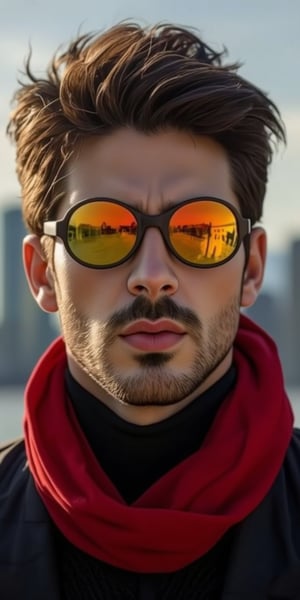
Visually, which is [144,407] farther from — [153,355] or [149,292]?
[149,292]

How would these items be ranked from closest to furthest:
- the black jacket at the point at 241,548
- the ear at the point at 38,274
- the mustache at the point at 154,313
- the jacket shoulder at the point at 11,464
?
the black jacket at the point at 241,548
the mustache at the point at 154,313
the jacket shoulder at the point at 11,464
the ear at the point at 38,274

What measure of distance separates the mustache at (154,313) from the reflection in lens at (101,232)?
0.52 ft

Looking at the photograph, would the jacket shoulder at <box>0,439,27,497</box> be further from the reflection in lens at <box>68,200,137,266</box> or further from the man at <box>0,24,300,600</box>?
the reflection in lens at <box>68,200,137,266</box>

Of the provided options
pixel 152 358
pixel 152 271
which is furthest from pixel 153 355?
pixel 152 271

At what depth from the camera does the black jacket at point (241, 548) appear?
3.48m

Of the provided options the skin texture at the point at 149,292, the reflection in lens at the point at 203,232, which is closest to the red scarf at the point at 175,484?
the skin texture at the point at 149,292

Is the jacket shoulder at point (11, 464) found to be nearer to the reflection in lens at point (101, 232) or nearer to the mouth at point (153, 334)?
the mouth at point (153, 334)

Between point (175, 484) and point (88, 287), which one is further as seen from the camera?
point (88, 287)

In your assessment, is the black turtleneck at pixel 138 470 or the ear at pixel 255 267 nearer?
the black turtleneck at pixel 138 470

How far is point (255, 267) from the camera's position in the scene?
408 centimetres

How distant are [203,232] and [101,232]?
32 cm

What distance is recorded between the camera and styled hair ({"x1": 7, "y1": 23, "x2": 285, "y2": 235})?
3.82 meters

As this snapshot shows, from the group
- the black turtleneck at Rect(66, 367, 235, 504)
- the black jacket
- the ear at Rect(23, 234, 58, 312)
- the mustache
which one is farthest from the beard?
the black jacket

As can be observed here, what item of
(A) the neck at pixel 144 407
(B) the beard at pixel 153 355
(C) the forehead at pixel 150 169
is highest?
(C) the forehead at pixel 150 169
